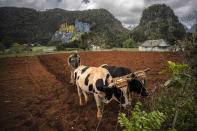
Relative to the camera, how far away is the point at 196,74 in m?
1.40

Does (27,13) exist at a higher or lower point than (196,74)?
higher

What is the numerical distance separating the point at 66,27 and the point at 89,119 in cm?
10869

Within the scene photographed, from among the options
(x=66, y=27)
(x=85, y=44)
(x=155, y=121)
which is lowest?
(x=155, y=121)

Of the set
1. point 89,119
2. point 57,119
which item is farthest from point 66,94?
point 89,119

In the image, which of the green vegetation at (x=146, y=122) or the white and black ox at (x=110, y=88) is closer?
the green vegetation at (x=146, y=122)

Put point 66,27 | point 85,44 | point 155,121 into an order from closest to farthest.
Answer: point 155,121, point 85,44, point 66,27

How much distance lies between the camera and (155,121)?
132 cm

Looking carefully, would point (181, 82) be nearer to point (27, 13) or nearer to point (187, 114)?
point (187, 114)

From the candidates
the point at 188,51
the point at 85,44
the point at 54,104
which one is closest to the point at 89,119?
the point at 54,104

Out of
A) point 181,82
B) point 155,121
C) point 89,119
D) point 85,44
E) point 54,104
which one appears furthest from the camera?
point 85,44

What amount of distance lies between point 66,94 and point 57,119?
1.94m

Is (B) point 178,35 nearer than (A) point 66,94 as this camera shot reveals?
No

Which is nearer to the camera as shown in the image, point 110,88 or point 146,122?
point 146,122

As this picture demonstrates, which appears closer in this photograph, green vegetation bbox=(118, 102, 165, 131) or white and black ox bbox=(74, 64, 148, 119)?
green vegetation bbox=(118, 102, 165, 131)
